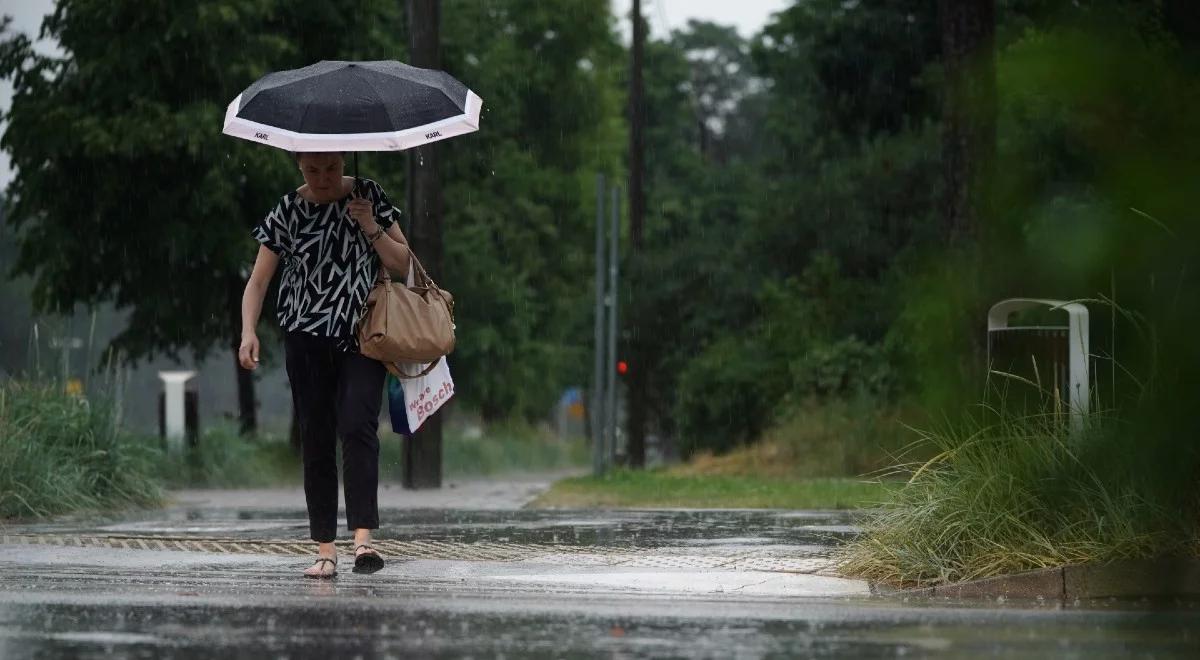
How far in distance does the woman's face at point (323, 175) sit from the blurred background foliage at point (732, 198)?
3.33m

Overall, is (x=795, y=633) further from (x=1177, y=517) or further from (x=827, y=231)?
(x=827, y=231)

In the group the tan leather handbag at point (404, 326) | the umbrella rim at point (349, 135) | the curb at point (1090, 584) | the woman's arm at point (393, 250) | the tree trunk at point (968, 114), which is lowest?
the curb at point (1090, 584)

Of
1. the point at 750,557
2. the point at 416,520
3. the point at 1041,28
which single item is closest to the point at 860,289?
the point at 1041,28

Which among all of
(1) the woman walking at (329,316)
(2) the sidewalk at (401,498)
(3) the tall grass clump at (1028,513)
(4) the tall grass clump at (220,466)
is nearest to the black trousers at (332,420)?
(1) the woman walking at (329,316)

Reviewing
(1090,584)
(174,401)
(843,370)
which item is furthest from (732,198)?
(1090,584)

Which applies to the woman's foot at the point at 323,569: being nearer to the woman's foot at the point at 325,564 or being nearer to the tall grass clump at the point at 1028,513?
the woman's foot at the point at 325,564

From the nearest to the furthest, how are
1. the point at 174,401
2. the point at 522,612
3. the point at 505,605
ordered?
the point at 522,612, the point at 505,605, the point at 174,401

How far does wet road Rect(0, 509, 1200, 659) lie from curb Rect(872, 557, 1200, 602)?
0.80 feet

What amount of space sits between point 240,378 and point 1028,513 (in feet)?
78.3

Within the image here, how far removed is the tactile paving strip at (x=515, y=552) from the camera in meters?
9.45

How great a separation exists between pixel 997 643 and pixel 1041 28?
21196 mm

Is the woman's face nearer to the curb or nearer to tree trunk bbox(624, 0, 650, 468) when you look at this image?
the curb

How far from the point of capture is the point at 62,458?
15227 mm

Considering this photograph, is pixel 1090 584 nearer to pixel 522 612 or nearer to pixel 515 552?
pixel 522 612
